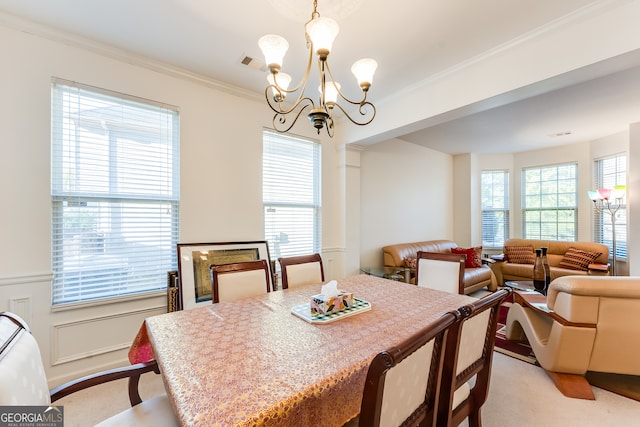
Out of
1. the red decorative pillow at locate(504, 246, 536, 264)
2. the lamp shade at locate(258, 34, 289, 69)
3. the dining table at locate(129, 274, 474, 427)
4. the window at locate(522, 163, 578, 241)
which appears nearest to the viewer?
the dining table at locate(129, 274, 474, 427)

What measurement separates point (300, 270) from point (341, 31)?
2.01 m

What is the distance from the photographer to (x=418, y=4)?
1795 millimetres

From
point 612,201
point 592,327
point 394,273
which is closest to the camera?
point 592,327

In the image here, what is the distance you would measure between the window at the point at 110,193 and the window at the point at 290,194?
1060 millimetres

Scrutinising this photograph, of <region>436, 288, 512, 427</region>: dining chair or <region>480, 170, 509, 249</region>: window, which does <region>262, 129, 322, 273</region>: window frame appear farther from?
<region>480, 170, 509, 249</region>: window

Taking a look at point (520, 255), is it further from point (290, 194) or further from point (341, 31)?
point (341, 31)

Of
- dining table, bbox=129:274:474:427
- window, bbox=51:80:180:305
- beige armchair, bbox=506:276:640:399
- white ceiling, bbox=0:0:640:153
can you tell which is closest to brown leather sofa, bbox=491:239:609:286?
white ceiling, bbox=0:0:640:153

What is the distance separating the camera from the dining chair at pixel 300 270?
93.3 inches

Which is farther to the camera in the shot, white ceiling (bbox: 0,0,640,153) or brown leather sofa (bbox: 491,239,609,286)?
brown leather sofa (bbox: 491,239,609,286)

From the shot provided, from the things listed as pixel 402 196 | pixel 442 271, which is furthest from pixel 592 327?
pixel 402 196

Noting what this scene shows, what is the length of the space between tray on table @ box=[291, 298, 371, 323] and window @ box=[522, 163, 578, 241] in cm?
599

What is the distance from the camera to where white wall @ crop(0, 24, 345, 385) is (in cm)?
201

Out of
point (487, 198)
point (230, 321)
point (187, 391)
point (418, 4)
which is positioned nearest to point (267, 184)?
point (230, 321)

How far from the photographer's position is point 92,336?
2.28 meters
